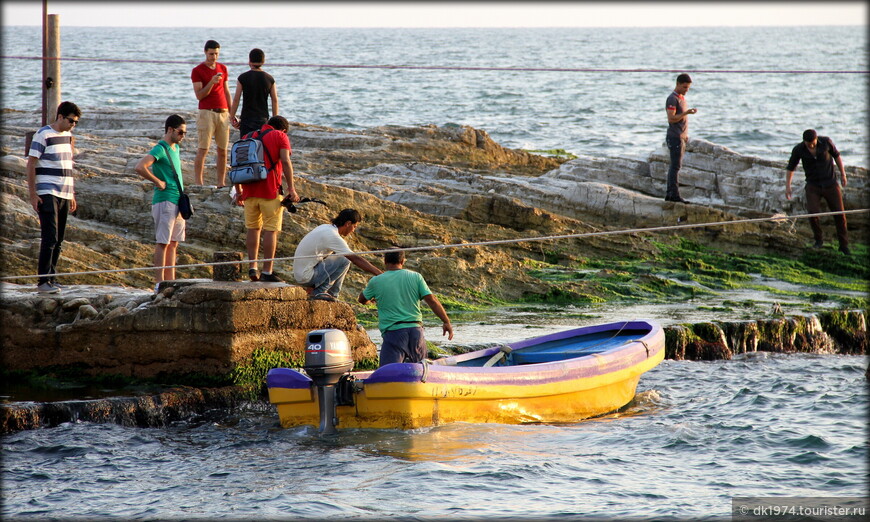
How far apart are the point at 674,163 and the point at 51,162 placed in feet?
34.6

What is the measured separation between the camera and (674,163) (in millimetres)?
16422

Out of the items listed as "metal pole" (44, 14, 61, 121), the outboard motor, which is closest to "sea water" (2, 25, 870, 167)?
"metal pole" (44, 14, 61, 121)

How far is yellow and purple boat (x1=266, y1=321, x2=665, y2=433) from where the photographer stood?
795 cm

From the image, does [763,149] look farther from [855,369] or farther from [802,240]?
[855,369]

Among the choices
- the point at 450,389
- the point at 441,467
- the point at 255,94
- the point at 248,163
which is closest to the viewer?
the point at 441,467

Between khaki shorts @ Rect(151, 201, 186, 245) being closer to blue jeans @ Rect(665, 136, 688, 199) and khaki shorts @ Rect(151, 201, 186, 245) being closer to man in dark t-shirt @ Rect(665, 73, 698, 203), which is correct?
man in dark t-shirt @ Rect(665, 73, 698, 203)

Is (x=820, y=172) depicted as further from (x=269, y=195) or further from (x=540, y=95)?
(x=540, y=95)

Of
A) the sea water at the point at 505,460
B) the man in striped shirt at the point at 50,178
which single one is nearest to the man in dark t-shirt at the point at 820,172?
the sea water at the point at 505,460

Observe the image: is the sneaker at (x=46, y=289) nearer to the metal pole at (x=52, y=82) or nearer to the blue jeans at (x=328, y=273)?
the blue jeans at (x=328, y=273)

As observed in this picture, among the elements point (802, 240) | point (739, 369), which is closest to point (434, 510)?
point (739, 369)

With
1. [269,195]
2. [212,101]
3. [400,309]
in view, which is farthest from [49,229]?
[212,101]

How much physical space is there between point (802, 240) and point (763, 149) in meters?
15.1

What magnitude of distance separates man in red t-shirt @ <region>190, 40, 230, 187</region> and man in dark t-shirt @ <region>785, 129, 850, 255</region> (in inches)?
354

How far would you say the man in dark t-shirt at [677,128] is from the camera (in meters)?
15.4
